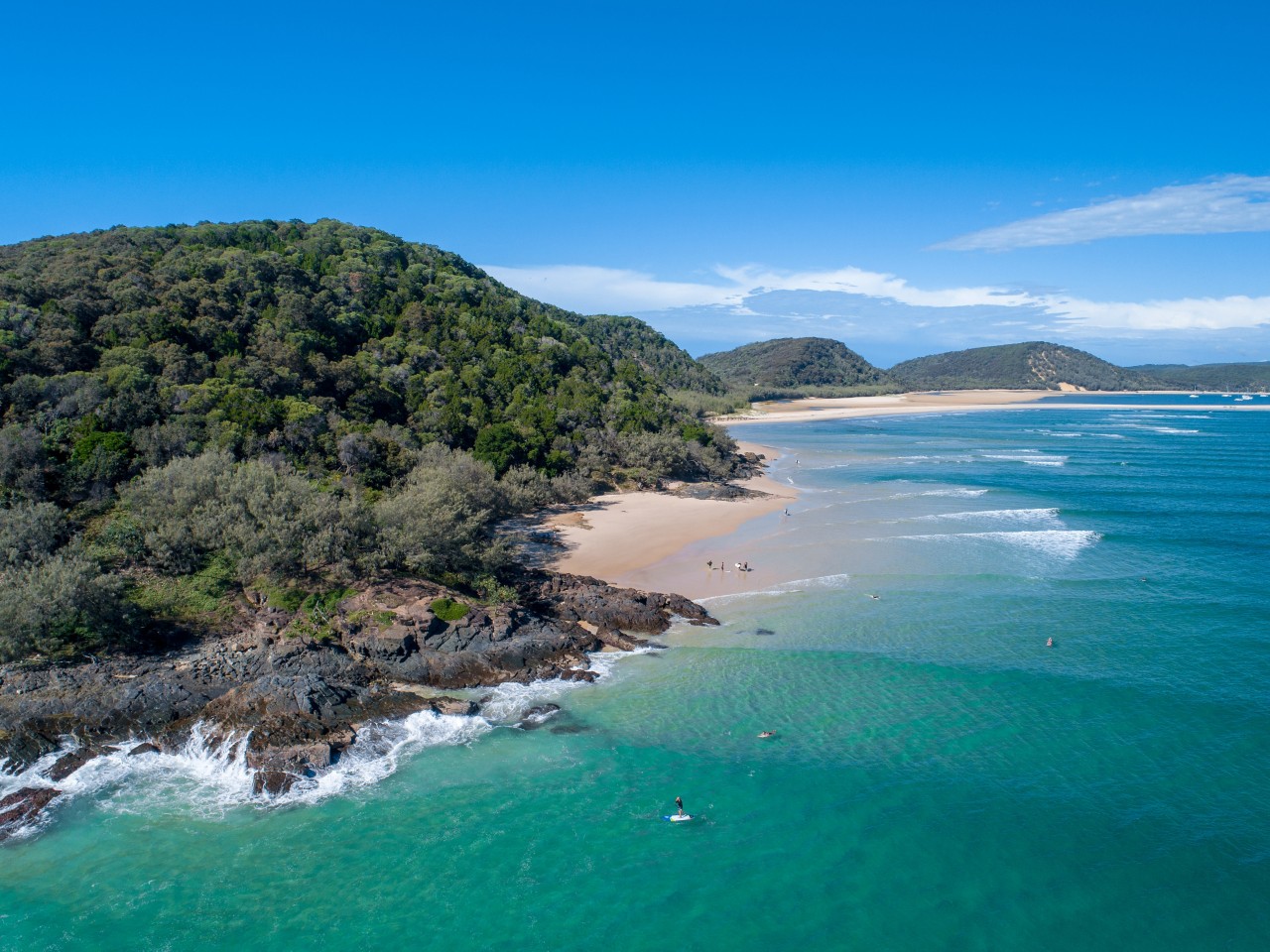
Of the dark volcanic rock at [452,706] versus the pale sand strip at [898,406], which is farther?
the pale sand strip at [898,406]


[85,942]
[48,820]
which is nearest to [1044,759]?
[85,942]

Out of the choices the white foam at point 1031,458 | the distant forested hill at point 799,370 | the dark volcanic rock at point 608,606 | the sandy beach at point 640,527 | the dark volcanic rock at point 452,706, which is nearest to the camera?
the dark volcanic rock at point 452,706

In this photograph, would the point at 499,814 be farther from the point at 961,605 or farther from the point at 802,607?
the point at 961,605

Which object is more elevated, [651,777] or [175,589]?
[175,589]

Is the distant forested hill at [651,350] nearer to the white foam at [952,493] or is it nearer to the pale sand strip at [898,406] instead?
the pale sand strip at [898,406]

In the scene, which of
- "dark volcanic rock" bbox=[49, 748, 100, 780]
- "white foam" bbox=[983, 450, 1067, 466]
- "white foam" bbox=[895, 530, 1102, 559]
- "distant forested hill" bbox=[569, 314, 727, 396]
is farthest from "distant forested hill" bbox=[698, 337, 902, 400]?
"dark volcanic rock" bbox=[49, 748, 100, 780]

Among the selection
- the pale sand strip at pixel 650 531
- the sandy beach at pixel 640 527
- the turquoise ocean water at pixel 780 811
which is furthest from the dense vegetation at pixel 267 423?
the turquoise ocean water at pixel 780 811
